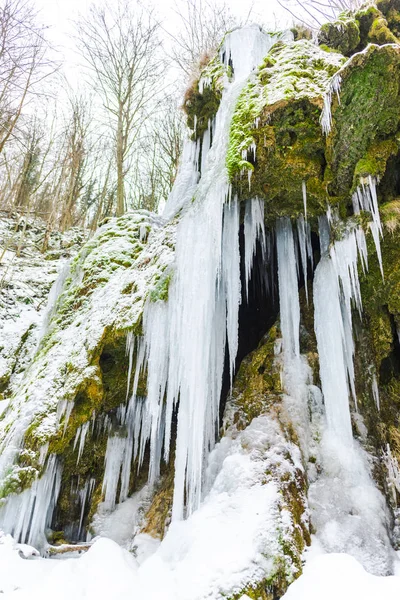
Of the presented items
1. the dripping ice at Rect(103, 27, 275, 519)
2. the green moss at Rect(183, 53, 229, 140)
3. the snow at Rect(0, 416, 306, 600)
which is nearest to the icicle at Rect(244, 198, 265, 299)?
the dripping ice at Rect(103, 27, 275, 519)

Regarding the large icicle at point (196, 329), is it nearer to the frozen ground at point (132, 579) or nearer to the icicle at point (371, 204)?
the frozen ground at point (132, 579)

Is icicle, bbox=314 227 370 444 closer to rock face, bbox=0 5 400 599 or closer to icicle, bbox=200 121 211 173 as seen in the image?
rock face, bbox=0 5 400 599

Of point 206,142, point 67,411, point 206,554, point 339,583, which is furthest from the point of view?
point 206,142

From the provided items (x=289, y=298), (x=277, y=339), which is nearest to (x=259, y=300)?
(x=277, y=339)

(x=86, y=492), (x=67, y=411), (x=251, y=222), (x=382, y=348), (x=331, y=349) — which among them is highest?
(x=251, y=222)

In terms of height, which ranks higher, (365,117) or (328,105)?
(328,105)

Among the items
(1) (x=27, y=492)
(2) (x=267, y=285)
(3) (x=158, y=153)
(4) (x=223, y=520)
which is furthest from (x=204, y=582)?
(3) (x=158, y=153)

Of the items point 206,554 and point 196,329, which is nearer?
point 206,554

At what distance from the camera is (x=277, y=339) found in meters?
5.16

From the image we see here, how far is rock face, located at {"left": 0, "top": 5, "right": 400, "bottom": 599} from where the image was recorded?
13.2 ft

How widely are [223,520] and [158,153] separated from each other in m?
15.3

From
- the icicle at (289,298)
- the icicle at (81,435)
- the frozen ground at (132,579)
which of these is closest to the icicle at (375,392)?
the icicle at (289,298)

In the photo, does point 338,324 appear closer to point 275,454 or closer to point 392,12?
point 275,454

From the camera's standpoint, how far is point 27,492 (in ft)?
14.2
